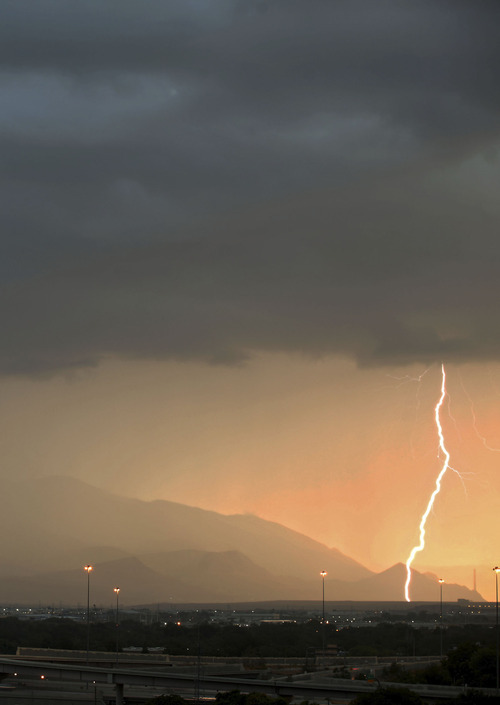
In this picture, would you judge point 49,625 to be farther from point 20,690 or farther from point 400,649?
point 20,690

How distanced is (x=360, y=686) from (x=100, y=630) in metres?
108

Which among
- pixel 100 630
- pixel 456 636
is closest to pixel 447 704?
pixel 456 636

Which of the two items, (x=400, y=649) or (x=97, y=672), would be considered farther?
(x=400, y=649)

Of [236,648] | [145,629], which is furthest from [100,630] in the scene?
[236,648]

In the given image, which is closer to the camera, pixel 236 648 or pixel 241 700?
pixel 241 700

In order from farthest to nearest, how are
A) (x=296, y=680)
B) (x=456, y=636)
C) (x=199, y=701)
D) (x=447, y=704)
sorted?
1. (x=456, y=636)
2. (x=296, y=680)
3. (x=199, y=701)
4. (x=447, y=704)

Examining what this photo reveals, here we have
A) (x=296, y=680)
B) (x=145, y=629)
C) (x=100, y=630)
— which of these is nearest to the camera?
(x=296, y=680)

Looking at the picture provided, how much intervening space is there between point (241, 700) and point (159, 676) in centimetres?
1649

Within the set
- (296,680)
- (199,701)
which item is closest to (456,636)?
(296,680)

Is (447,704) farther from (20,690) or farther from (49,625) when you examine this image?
(49,625)

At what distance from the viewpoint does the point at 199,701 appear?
2584 inches

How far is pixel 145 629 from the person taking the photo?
17850 centimetres

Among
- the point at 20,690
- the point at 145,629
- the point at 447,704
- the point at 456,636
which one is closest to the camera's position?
the point at 447,704

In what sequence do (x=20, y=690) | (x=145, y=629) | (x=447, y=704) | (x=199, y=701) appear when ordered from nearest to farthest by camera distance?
(x=447, y=704)
(x=199, y=701)
(x=20, y=690)
(x=145, y=629)
